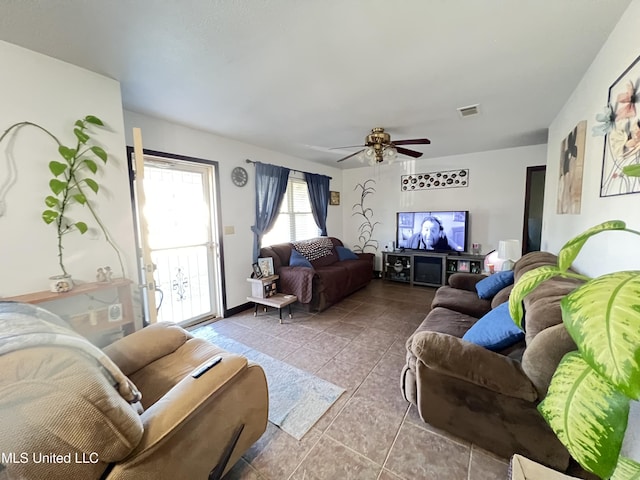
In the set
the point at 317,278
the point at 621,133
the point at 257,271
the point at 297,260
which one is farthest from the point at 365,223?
the point at 621,133

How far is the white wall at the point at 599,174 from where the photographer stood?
121cm

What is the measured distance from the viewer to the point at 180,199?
9.89ft

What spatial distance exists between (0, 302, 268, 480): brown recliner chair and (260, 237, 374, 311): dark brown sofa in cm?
204

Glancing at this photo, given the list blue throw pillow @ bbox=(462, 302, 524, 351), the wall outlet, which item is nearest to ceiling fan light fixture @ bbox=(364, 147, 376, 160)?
blue throw pillow @ bbox=(462, 302, 524, 351)

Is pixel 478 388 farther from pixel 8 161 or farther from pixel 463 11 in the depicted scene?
pixel 8 161

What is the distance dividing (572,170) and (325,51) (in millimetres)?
2137

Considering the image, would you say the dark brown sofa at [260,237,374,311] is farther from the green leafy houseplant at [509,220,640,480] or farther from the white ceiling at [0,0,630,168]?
the green leafy houseplant at [509,220,640,480]

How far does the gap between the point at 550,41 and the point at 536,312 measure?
1607 mm

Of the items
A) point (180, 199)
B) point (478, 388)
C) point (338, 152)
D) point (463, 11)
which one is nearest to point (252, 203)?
point (180, 199)

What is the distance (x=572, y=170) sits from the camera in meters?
2.02

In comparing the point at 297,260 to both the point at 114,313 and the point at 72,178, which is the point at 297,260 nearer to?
the point at 114,313

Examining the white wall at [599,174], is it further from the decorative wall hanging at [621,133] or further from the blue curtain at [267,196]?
the blue curtain at [267,196]

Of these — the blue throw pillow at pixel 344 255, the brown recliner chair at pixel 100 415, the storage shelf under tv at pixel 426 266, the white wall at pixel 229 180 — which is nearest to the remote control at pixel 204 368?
the brown recliner chair at pixel 100 415

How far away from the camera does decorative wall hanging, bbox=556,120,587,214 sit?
186 cm
